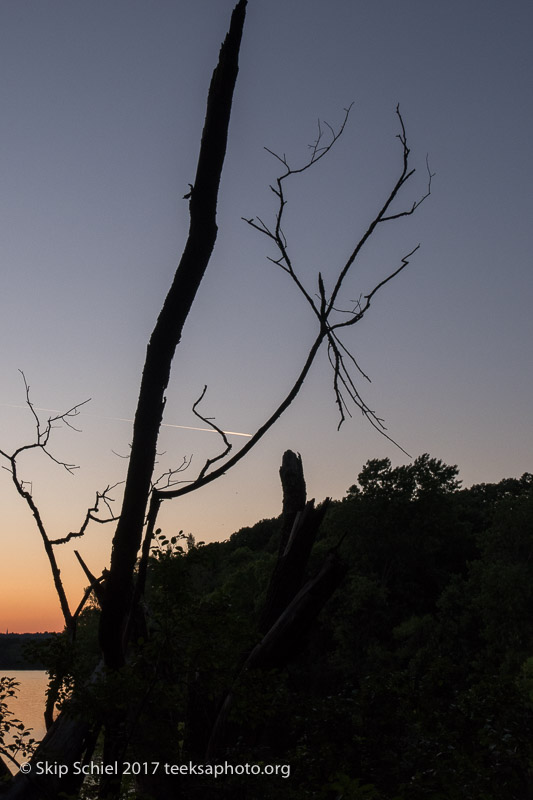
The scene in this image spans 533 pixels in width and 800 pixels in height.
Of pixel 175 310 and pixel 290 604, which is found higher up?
pixel 175 310

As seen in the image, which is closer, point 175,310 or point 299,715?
point 175,310

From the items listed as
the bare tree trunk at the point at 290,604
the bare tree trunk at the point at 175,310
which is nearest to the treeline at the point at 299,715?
the bare tree trunk at the point at 290,604

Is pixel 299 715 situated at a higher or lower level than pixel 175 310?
lower

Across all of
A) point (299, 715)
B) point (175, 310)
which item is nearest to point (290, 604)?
point (299, 715)

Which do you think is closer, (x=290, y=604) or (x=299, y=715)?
(x=290, y=604)

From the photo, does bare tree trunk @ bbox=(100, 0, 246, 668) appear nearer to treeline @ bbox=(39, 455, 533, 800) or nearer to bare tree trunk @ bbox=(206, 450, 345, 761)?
treeline @ bbox=(39, 455, 533, 800)

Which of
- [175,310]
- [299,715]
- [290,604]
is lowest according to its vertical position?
[299,715]

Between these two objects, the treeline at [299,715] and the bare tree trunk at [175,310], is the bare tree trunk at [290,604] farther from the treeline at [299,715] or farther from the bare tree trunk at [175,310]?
the bare tree trunk at [175,310]

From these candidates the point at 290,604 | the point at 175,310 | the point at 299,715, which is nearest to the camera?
the point at 175,310

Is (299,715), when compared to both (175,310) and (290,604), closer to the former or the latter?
(290,604)

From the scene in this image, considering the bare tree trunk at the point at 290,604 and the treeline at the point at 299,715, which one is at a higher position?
the bare tree trunk at the point at 290,604

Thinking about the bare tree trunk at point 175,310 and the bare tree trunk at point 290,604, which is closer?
the bare tree trunk at point 175,310

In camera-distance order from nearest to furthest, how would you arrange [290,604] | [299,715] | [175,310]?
[175,310] < [290,604] < [299,715]

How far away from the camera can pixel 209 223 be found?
3215mm
